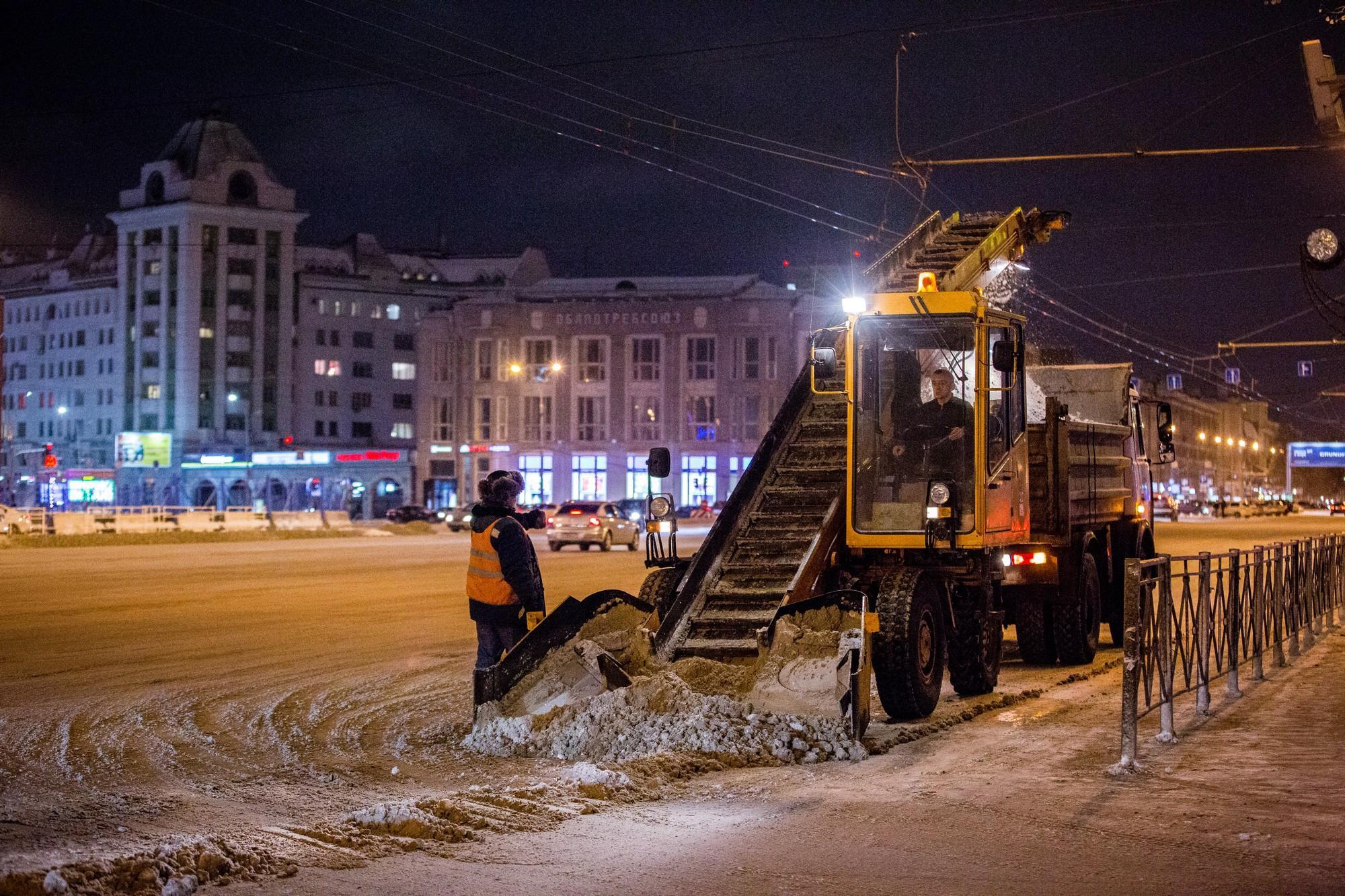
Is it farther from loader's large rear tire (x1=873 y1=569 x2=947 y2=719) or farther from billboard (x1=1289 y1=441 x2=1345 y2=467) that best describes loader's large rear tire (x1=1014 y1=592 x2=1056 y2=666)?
billboard (x1=1289 y1=441 x2=1345 y2=467)

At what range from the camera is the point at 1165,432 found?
19.2 meters

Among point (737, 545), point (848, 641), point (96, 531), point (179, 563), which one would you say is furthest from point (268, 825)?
point (96, 531)

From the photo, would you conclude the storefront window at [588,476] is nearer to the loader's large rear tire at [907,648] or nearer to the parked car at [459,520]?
the parked car at [459,520]

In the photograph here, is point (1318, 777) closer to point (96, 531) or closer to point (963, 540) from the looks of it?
point (963, 540)

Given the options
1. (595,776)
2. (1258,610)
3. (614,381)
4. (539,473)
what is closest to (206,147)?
(539,473)

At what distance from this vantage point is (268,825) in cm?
739

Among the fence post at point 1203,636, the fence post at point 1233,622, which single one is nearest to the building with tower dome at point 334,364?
the fence post at point 1233,622

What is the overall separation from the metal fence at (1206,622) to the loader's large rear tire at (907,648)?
1.59 meters

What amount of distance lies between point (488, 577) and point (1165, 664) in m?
5.16

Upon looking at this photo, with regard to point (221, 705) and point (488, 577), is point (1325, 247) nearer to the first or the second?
point (488, 577)

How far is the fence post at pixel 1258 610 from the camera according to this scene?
14000 mm

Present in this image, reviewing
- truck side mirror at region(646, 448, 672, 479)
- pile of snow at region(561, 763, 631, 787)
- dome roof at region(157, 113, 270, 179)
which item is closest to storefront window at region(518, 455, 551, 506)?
dome roof at region(157, 113, 270, 179)

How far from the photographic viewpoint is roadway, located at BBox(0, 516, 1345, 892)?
7.86 metres

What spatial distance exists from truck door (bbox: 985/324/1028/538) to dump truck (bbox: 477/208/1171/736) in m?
0.03
